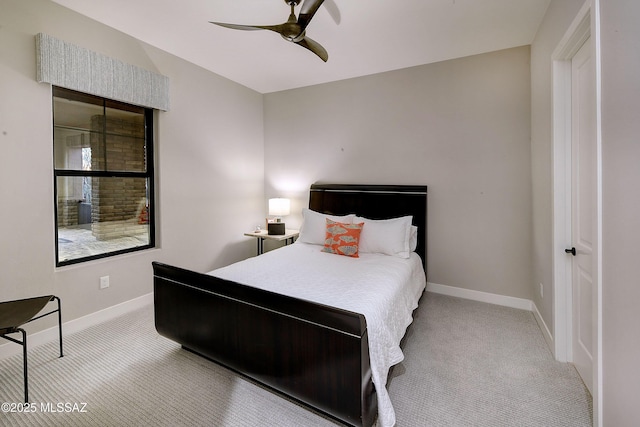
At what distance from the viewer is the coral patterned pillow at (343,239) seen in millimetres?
3062

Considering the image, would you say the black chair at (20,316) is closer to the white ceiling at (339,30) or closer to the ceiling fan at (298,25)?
the ceiling fan at (298,25)

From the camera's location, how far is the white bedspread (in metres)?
1.66

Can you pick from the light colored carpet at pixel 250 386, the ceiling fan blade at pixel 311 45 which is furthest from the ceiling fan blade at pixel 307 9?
the light colored carpet at pixel 250 386

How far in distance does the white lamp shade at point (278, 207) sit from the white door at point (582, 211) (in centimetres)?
316

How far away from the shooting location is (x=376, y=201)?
3.66 metres

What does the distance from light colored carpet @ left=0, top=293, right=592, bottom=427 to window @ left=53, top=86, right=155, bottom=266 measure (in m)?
0.88

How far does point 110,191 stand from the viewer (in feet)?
9.75

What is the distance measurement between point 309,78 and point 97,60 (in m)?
2.34

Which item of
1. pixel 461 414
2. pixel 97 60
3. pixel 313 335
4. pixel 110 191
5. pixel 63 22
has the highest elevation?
pixel 63 22

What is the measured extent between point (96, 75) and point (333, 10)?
7.17ft

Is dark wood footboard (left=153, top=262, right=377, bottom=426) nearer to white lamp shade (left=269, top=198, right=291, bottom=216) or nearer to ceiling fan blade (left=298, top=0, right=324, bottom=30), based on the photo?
ceiling fan blade (left=298, top=0, right=324, bottom=30)

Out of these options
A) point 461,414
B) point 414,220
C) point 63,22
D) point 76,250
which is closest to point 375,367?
point 461,414

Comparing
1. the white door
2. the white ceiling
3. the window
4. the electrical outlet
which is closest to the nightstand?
the window

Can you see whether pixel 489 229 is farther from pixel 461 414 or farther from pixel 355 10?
pixel 355 10
